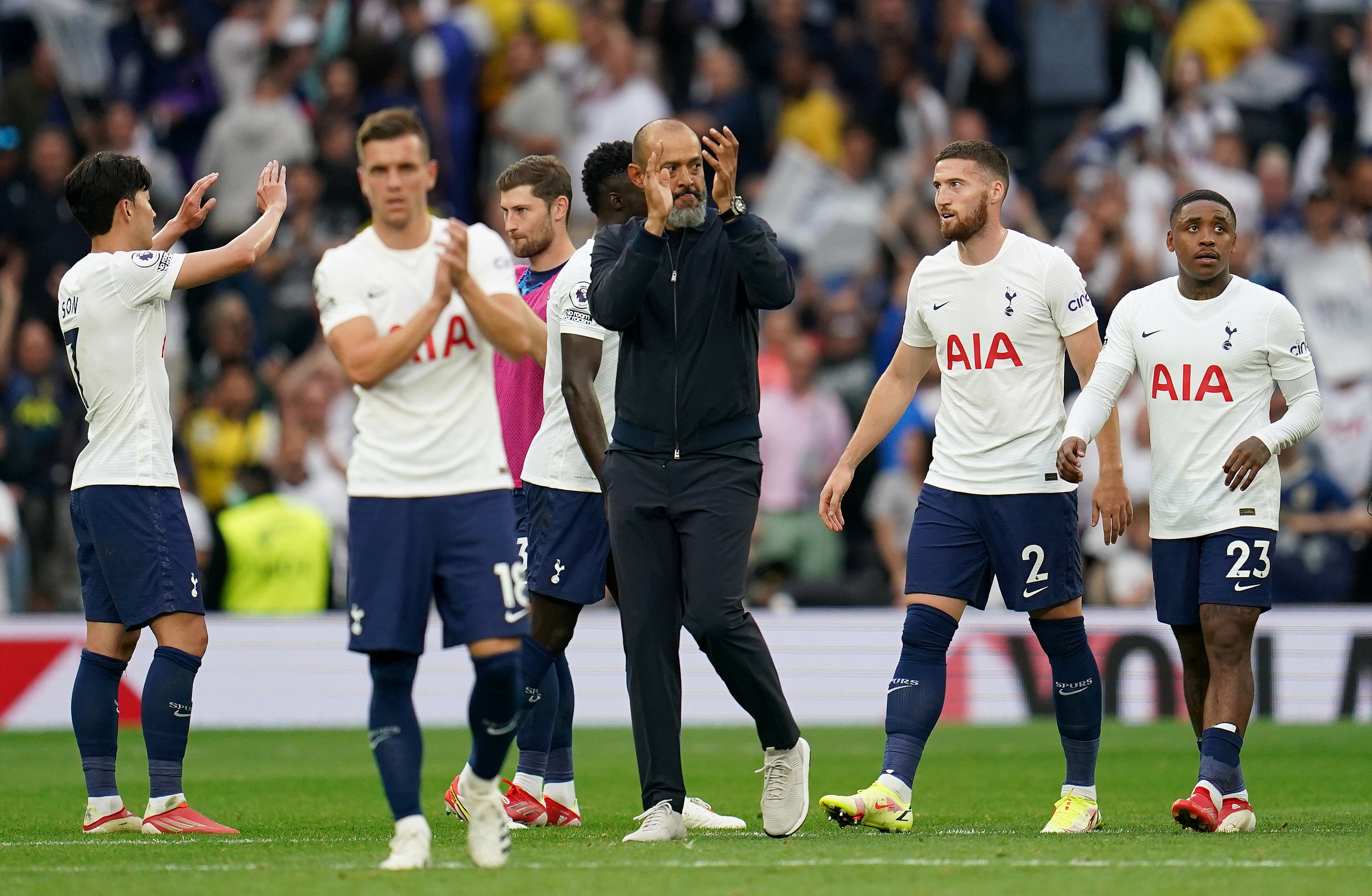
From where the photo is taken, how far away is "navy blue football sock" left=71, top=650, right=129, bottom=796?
26.0 feet

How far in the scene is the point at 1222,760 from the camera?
757 cm

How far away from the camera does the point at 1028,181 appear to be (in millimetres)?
18531

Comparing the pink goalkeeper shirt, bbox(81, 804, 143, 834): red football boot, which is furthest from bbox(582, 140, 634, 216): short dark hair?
bbox(81, 804, 143, 834): red football boot

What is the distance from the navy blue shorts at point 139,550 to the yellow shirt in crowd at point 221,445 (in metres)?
8.08

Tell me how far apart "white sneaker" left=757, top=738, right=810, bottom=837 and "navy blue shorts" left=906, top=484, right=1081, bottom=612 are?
36.7 inches

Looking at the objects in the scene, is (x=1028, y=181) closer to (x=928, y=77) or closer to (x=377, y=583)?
(x=928, y=77)

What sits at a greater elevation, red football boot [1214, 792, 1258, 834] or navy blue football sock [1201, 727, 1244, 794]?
navy blue football sock [1201, 727, 1244, 794]

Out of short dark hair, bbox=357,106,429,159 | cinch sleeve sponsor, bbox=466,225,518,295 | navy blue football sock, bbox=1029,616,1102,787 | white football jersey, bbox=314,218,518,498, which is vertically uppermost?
short dark hair, bbox=357,106,429,159

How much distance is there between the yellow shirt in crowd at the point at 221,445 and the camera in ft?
52.3

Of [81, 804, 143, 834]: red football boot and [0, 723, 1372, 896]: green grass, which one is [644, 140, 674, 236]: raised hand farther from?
[81, 804, 143, 834]: red football boot

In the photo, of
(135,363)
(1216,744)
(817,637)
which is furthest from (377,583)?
(817,637)

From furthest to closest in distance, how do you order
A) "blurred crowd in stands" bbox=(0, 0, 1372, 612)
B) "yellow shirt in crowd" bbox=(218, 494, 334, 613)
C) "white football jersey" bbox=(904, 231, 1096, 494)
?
"blurred crowd in stands" bbox=(0, 0, 1372, 612) → "yellow shirt in crowd" bbox=(218, 494, 334, 613) → "white football jersey" bbox=(904, 231, 1096, 494)

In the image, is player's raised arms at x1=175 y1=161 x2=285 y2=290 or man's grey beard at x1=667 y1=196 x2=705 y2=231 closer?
man's grey beard at x1=667 y1=196 x2=705 y2=231

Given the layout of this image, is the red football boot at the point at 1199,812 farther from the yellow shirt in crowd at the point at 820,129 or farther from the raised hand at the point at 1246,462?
the yellow shirt in crowd at the point at 820,129
